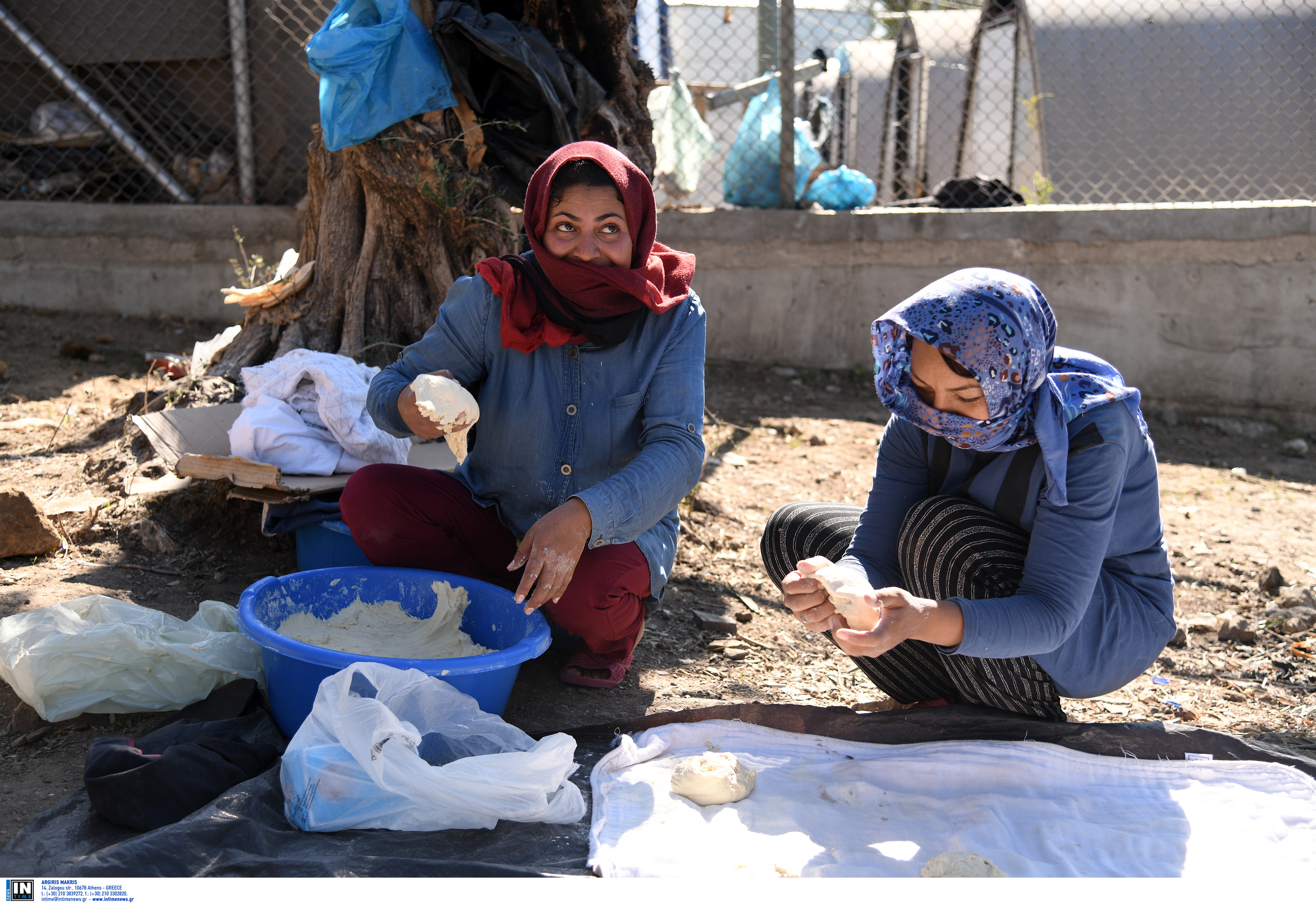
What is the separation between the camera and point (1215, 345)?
217 inches

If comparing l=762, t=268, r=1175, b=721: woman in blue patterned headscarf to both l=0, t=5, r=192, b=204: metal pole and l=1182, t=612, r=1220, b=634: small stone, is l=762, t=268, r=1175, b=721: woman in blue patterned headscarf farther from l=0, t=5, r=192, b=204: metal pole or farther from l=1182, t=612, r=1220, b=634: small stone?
l=0, t=5, r=192, b=204: metal pole

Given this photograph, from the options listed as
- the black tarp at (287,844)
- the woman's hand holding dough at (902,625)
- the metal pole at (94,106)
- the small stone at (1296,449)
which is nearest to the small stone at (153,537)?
the black tarp at (287,844)

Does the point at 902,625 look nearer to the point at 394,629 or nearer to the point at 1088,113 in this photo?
the point at 394,629

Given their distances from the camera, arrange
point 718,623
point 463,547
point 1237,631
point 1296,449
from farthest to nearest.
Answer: point 1296,449 → point 1237,631 → point 718,623 → point 463,547

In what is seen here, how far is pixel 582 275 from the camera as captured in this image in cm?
227

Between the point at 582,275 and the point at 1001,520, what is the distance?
108 cm

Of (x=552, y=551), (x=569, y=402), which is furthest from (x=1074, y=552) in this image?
(x=569, y=402)

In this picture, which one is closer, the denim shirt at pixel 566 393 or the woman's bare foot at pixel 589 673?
the denim shirt at pixel 566 393

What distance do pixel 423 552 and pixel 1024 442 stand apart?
4.77ft

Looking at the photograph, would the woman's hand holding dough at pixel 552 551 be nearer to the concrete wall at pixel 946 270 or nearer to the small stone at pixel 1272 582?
the small stone at pixel 1272 582

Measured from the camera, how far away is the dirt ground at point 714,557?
8.34 feet

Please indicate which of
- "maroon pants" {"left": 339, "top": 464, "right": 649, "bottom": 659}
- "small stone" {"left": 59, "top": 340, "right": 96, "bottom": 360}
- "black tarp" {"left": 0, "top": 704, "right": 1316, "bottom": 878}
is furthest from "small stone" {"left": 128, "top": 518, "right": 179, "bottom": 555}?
"small stone" {"left": 59, "top": 340, "right": 96, "bottom": 360}

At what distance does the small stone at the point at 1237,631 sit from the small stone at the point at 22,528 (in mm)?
3673

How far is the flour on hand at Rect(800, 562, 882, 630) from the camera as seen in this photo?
1.72 metres
